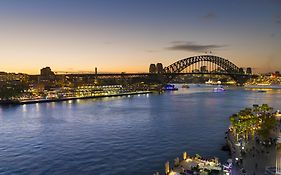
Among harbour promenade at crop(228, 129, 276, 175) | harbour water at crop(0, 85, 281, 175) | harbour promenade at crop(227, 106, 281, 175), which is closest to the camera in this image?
harbour promenade at crop(228, 129, 276, 175)

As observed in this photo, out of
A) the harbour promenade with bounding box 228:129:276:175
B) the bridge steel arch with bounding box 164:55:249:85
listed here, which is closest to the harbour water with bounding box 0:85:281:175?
the harbour promenade with bounding box 228:129:276:175

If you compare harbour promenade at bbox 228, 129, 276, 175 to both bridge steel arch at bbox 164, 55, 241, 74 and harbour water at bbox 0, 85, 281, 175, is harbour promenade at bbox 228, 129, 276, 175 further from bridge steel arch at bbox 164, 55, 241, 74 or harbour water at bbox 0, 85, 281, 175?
bridge steel arch at bbox 164, 55, 241, 74

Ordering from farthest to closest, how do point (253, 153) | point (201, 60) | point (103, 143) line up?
1. point (201, 60)
2. point (103, 143)
3. point (253, 153)

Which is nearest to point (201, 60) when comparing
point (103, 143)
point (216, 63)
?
point (216, 63)

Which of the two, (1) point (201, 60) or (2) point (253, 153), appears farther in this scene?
(1) point (201, 60)

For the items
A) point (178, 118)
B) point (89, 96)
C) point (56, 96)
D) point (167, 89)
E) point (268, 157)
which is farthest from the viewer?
point (167, 89)

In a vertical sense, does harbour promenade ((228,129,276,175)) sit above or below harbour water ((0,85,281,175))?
above

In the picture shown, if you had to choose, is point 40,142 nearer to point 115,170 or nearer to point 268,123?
point 115,170

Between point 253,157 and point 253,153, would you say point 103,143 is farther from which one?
point 253,157

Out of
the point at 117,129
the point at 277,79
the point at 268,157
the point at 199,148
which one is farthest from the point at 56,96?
A: the point at 277,79

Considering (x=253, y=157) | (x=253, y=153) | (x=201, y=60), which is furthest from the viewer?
(x=201, y=60)

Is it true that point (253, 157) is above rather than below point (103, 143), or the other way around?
above
